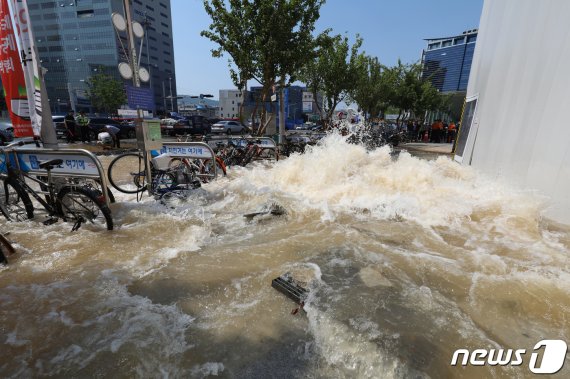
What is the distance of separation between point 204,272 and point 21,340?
5.11 ft

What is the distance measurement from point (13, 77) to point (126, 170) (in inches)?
98.3

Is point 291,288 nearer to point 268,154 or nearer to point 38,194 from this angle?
point 38,194

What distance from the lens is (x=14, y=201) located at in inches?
188

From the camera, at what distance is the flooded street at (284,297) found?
210cm

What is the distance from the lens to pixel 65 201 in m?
4.41

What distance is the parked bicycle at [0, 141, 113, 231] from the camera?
423 cm

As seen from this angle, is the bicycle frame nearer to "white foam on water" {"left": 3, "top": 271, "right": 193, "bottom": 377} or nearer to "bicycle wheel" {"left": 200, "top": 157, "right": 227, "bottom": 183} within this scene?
"white foam on water" {"left": 3, "top": 271, "right": 193, "bottom": 377}

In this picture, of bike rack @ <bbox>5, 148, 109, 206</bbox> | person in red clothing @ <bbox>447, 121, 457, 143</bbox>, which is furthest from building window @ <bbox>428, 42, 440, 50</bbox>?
bike rack @ <bbox>5, 148, 109, 206</bbox>

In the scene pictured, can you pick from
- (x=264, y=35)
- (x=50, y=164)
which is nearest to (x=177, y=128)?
(x=264, y=35)

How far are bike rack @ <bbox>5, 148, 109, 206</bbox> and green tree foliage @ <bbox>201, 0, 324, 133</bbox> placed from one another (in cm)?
858

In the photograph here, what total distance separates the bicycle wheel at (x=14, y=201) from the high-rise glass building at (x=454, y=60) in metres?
59.1

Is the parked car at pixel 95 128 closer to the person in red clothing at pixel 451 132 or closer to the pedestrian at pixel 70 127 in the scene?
the pedestrian at pixel 70 127

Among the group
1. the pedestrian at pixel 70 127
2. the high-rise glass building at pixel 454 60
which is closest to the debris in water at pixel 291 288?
the pedestrian at pixel 70 127

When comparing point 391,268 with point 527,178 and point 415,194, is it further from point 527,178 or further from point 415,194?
point 527,178
